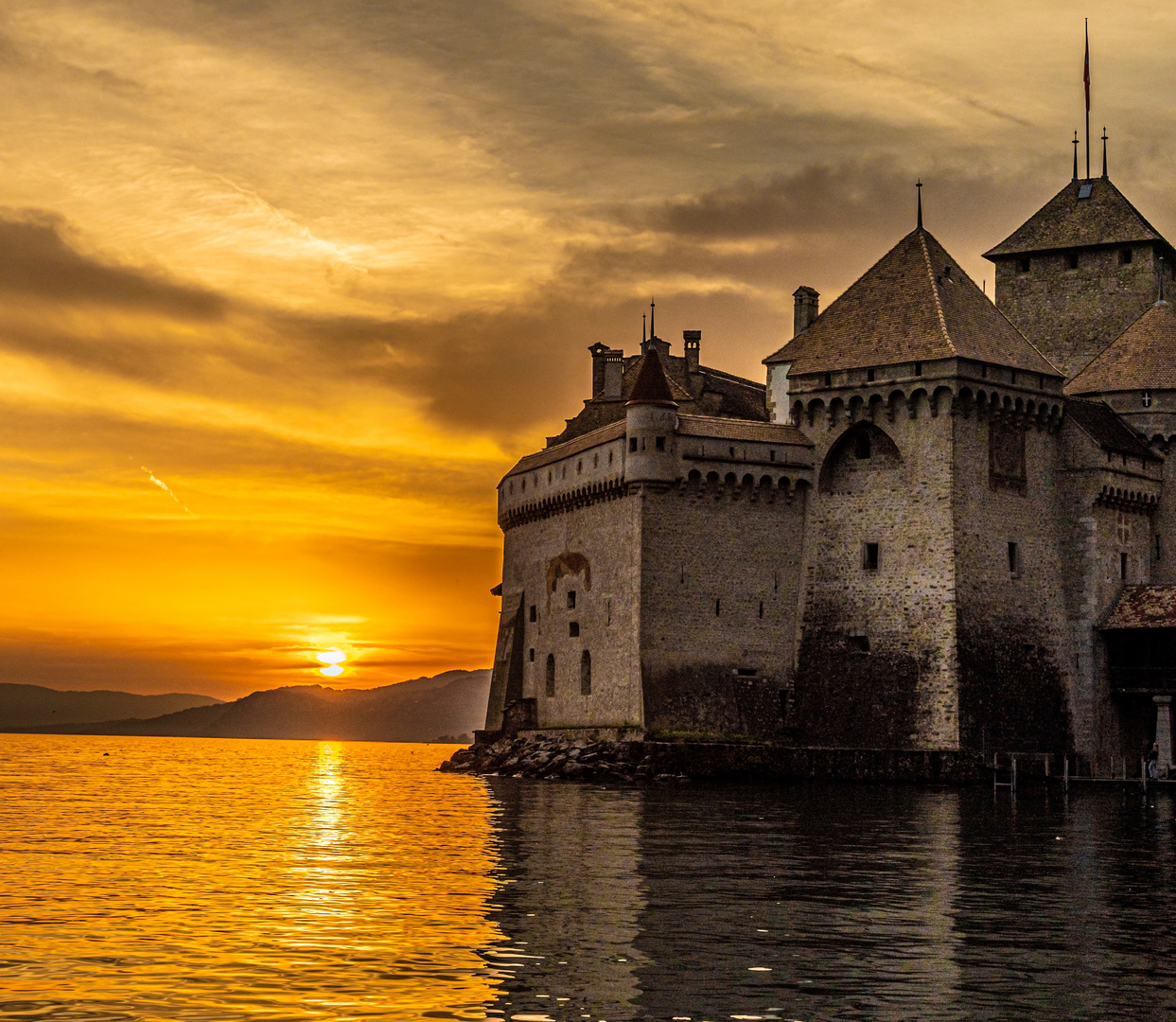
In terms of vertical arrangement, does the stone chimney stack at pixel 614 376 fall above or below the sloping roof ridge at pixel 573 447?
above

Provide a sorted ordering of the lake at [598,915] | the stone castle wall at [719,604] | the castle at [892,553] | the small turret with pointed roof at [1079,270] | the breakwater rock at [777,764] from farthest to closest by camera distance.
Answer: the small turret with pointed roof at [1079,270]
the stone castle wall at [719,604]
the castle at [892,553]
the breakwater rock at [777,764]
the lake at [598,915]

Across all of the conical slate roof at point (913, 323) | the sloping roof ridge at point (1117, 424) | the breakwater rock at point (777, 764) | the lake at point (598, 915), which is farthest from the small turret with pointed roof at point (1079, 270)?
the lake at point (598, 915)

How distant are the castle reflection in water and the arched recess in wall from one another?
17576mm

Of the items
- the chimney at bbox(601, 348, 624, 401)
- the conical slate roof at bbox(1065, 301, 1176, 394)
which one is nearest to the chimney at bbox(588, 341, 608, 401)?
the chimney at bbox(601, 348, 624, 401)

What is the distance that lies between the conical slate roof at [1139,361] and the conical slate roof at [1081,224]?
12.9 feet

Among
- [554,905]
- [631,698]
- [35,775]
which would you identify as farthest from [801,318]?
[554,905]

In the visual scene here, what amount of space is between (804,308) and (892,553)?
15.2 m

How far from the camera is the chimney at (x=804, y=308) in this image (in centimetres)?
6381

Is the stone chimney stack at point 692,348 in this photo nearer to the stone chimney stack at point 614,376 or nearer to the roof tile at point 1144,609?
the stone chimney stack at point 614,376

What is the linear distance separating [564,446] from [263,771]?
35.3m

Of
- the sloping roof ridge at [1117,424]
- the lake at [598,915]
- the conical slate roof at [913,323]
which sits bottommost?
the lake at [598,915]

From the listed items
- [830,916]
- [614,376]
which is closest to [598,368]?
[614,376]

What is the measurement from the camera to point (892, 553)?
5188 cm

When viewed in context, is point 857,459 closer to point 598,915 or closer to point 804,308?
point 804,308
